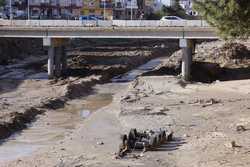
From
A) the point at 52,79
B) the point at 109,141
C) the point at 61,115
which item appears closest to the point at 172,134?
the point at 109,141

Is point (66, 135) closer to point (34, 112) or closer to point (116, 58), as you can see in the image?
point (34, 112)

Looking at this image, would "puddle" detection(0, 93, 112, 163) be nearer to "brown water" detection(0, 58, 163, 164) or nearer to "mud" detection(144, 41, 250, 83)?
"brown water" detection(0, 58, 163, 164)

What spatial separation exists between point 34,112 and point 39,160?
57.3 feet

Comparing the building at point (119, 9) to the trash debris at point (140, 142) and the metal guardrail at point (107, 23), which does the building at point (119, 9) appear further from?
the trash debris at point (140, 142)

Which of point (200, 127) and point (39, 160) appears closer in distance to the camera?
point (39, 160)

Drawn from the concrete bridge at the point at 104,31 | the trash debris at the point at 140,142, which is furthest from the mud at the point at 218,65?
the trash debris at the point at 140,142

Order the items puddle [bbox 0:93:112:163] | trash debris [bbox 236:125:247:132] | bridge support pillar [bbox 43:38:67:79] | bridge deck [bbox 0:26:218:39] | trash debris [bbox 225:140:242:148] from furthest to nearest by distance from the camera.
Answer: bridge support pillar [bbox 43:38:67:79] → bridge deck [bbox 0:26:218:39] → puddle [bbox 0:93:112:163] → trash debris [bbox 236:125:247:132] → trash debris [bbox 225:140:242:148]

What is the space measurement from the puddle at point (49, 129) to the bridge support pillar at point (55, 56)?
15788 mm

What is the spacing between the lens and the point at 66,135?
133ft

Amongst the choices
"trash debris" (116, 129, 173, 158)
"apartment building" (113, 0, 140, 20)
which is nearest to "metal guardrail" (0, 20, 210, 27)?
"trash debris" (116, 129, 173, 158)

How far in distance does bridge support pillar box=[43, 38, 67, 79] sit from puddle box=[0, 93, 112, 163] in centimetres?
1579

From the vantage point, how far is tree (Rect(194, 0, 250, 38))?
30047mm

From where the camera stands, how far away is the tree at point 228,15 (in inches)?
1183

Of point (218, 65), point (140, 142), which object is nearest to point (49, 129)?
point (140, 142)
